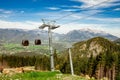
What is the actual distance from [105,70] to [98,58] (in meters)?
9.27

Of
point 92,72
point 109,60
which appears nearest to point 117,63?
point 109,60

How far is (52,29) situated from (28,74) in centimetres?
4655

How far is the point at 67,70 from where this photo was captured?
182375mm

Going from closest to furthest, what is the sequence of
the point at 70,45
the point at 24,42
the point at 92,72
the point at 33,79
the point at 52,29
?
the point at 33,79 < the point at 70,45 < the point at 52,29 < the point at 24,42 < the point at 92,72

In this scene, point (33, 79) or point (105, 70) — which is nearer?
point (33, 79)

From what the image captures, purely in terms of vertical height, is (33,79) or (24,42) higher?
(24,42)

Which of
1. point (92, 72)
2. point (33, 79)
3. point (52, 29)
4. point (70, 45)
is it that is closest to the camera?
point (33, 79)

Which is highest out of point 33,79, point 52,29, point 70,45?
point 52,29

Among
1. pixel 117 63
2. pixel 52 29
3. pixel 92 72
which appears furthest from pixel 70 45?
pixel 92 72

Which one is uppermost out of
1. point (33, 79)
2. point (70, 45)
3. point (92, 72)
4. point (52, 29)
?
point (52, 29)

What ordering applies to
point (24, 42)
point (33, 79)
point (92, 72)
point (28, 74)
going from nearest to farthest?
point (33, 79), point (28, 74), point (24, 42), point (92, 72)

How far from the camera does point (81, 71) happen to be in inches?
7264

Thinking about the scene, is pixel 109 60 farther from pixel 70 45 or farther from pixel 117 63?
pixel 70 45

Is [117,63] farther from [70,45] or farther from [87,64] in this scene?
[70,45]
